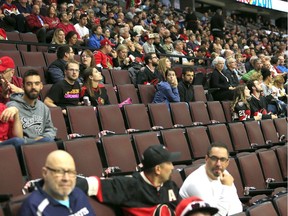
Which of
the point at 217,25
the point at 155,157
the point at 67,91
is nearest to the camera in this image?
the point at 155,157

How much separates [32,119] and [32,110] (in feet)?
0.18

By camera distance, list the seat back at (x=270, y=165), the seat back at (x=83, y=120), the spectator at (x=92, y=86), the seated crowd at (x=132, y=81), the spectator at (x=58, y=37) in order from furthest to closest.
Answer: the spectator at (x=58, y=37) → the spectator at (x=92, y=86) → the seat back at (x=270, y=165) → the seat back at (x=83, y=120) → the seated crowd at (x=132, y=81)

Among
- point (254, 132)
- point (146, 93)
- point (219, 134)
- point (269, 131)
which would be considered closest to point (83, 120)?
point (219, 134)

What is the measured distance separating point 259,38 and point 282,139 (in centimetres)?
969

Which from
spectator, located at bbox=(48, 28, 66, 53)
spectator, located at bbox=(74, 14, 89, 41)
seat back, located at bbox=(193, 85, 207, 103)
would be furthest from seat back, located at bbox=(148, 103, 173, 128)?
spectator, located at bbox=(74, 14, 89, 41)

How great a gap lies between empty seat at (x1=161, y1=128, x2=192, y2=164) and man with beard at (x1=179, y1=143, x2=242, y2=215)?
949 mm

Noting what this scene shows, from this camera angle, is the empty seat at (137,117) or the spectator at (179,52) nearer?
the empty seat at (137,117)

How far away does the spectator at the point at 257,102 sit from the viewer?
5.72m

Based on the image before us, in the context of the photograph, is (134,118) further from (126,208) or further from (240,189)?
(126,208)

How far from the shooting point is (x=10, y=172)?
7.88ft

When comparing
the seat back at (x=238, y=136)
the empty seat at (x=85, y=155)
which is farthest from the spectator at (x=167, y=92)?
Answer: the empty seat at (x=85, y=155)

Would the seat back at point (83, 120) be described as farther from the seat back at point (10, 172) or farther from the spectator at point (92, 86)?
the seat back at point (10, 172)

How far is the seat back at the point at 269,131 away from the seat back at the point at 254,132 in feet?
0.31

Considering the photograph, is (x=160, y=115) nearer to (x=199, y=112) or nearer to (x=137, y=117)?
(x=137, y=117)
